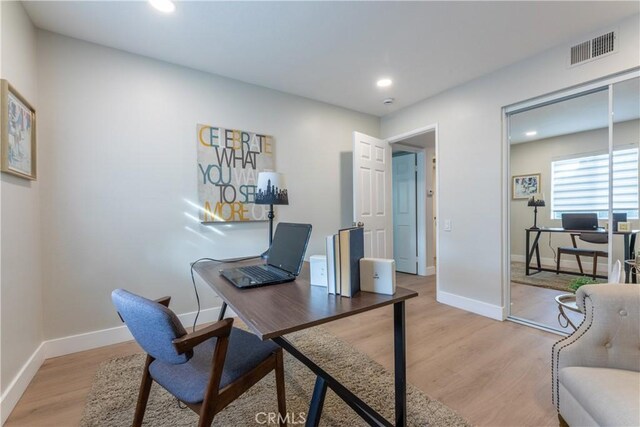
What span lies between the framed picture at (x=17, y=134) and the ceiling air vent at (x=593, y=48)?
395 centimetres

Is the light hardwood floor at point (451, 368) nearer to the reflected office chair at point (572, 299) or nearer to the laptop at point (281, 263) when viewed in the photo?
the reflected office chair at point (572, 299)

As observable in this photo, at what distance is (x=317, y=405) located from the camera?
121cm

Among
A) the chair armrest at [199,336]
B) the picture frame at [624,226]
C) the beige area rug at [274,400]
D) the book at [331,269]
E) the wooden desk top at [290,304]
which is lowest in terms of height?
the beige area rug at [274,400]

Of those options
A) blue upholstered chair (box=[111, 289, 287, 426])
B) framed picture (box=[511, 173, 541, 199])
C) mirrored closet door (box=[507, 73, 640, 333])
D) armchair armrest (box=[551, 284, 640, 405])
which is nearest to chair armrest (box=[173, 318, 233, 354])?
blue upholstered chair (box=[111, 289, 287, 426])

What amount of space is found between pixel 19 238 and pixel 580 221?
435 cm

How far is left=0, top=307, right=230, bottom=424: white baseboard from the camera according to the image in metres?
1.56

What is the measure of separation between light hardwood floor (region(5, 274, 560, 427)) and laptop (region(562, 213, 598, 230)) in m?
1.04

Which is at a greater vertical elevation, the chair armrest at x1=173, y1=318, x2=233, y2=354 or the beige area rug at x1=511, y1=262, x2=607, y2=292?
the chair armrest at x1=173, y1=318, x2=233, y2=354

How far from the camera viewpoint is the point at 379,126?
4129 mm

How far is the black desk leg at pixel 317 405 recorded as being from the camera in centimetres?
119

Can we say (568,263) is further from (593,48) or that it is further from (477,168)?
(593,48)

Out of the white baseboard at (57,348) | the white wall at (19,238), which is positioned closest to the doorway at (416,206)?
the white baseboard at (57,348)

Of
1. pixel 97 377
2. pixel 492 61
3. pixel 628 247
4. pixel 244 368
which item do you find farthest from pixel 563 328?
pixel 97 377

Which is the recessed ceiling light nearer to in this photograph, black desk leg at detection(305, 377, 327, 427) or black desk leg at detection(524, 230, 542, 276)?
black desk leg at detection(305, 377, 327, 427)
